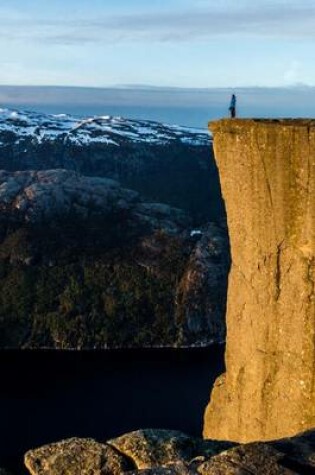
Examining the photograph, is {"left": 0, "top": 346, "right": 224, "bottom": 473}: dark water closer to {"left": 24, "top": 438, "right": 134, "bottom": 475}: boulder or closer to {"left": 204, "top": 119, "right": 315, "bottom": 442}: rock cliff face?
{"left": 204, "top": 119, "right": 315, "bottom": 442}: rock cliff face

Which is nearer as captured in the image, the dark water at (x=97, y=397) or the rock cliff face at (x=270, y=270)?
the rock cliff face at (x=270, y=270)

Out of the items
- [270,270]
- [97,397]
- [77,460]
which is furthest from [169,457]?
[97,397]

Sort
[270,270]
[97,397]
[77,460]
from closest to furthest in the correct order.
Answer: [77,460]
[270,270]
[97,397]

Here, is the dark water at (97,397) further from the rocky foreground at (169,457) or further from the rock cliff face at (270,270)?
the rocky foreground at (169,457)

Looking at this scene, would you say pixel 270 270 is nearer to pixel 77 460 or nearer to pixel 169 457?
pixel 169 457

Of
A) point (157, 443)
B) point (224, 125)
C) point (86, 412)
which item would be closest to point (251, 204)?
point (224, 125)

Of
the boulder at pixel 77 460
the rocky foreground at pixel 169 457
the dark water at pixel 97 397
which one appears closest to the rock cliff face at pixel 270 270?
the rocky foreground at pixel 169 457

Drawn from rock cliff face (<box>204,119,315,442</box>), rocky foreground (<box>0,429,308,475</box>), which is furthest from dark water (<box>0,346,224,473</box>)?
rocky foreground (<box>0,429,308,475</box>)
